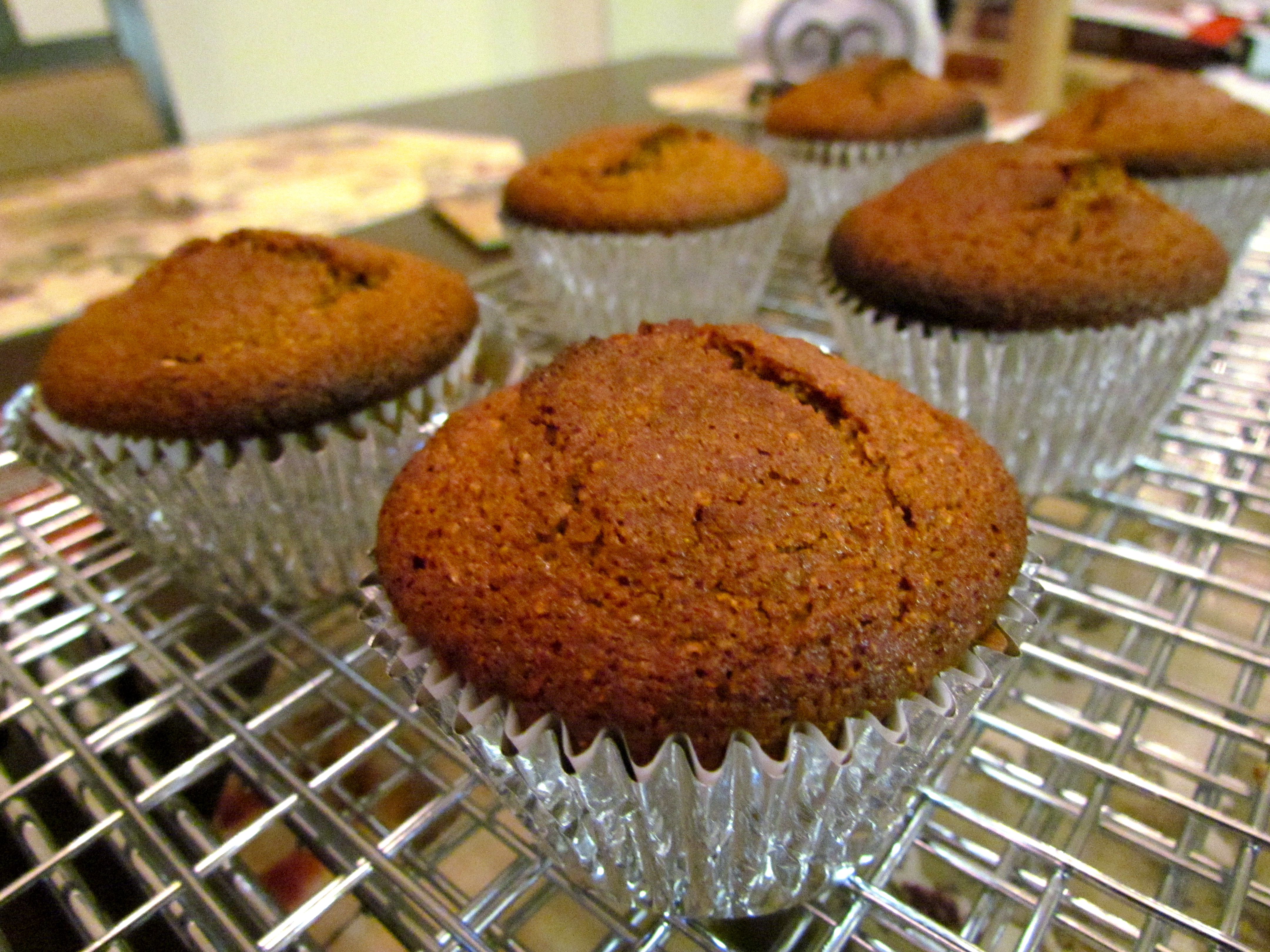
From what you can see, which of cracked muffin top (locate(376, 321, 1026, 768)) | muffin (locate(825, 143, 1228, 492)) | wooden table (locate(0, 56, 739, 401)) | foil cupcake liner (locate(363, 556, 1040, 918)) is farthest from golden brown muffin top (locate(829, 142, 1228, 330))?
wooden table (locate(0, 56, 739, 401))

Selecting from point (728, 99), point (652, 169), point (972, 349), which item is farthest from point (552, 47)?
point (972, 349)

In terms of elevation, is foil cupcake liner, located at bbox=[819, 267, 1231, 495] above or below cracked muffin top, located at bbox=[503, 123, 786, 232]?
below

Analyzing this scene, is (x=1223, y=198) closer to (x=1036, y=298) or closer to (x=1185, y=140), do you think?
(x=1185, y=140)

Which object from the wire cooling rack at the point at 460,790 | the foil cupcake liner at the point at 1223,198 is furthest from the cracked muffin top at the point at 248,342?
the foil cupcake liner at the point at 1223,198

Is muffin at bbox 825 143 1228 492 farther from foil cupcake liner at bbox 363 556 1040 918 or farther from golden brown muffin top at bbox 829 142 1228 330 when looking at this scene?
foil cupcake liner at bbox 363 556 1040 918

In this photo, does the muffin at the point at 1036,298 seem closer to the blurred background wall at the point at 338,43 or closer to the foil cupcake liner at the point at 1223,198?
the foil cupcake liner at the point at 1223,198

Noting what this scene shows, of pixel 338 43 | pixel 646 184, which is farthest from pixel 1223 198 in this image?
pixel 338 43

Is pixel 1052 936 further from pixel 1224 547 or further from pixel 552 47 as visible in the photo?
pixel 552 47
